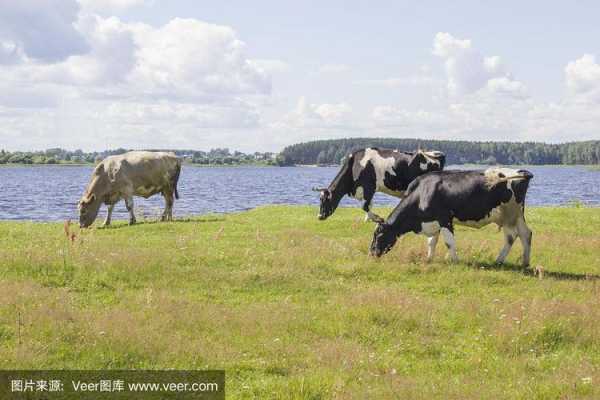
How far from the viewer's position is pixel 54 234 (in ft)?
79.3

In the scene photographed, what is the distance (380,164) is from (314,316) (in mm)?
13442

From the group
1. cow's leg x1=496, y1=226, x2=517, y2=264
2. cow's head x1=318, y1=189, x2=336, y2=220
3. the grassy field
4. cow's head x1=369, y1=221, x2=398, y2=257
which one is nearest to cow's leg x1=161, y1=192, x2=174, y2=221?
cow's head x1=318, y1=189, x2=336, y2=220

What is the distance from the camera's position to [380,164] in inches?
1009

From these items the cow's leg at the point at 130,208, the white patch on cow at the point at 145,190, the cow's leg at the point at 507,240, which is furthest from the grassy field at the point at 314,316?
the white patch on cow at the point at 145,190

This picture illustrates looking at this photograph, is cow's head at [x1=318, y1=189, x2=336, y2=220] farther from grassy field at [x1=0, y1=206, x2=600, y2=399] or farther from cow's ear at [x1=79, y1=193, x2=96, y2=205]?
cow's ear at [x1=79, y1=193, x2=96, y2=205]

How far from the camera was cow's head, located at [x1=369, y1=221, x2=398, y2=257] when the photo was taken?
19109 millimetres

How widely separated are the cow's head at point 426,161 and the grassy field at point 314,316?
4456mm

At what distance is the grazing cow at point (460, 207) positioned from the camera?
1817 centimetres

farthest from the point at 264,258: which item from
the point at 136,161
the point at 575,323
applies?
the point at 136,161

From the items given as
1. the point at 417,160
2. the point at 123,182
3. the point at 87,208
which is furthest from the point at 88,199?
the point at 417,160

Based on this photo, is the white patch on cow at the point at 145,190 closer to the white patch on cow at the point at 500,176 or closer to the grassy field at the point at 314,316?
the grassy field at the point at 314,316

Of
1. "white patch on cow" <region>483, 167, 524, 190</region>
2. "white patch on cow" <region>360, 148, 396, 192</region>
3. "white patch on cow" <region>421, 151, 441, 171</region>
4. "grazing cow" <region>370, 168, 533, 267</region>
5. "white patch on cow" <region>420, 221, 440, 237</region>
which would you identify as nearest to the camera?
Result: "white patch on cow" <region>483, 167, 524, 190</region>

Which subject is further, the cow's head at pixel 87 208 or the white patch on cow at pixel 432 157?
the cow's head at pixel 87 208

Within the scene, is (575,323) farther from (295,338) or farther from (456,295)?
(295,338)
